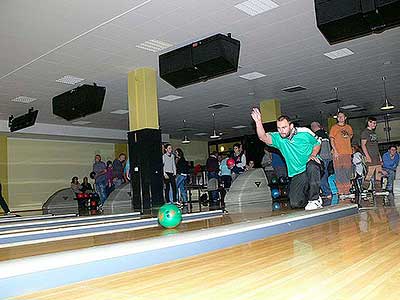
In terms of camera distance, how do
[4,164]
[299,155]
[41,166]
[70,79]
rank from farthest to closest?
[41,166], [4,164], [70,79], [299,155]

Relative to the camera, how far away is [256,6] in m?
5.95

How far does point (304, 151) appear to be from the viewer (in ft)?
14.8

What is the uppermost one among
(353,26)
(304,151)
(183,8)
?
(183,8)

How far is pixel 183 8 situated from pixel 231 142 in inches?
626

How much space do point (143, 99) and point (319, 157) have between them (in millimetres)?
4631

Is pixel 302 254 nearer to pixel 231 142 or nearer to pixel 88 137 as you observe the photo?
pixel 88 137

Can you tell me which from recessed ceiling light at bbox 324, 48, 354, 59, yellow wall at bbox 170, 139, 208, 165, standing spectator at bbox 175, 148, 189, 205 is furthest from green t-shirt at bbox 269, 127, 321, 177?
yellow wall at bbox 170, 139, 208, 165

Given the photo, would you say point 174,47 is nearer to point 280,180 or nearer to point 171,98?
point 171,98

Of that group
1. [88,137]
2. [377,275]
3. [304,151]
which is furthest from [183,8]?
[88,137]

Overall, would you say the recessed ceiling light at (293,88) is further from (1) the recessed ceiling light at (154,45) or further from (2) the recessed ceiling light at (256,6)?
(2) the recessed ceiling light at (256,6)

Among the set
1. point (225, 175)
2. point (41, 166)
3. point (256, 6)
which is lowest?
point (225, 175)

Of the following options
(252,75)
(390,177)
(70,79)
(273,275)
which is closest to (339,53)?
(252,75)

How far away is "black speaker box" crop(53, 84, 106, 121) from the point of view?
9133 millimetres

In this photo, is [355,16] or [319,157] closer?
[319,157]
